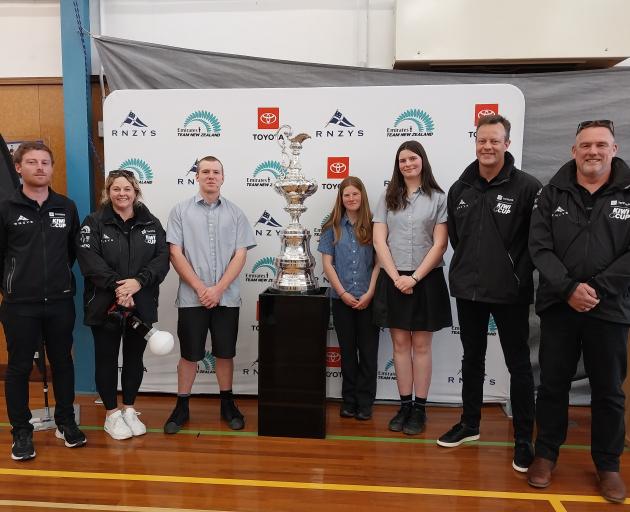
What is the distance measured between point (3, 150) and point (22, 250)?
38.4 inches

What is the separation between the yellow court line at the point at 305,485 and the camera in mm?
2246

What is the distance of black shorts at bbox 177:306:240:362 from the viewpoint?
2912 millimetres

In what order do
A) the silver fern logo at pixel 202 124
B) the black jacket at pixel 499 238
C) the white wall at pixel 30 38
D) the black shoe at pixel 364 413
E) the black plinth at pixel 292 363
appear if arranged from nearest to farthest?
the black jacket at pixel 499 238 → the black plinth at pixel 292 363 → the black shoe at pixel 364 413 → the silver fern logo at pixel 202 124 → the white wall at pixel 30 38

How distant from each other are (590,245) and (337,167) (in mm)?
1677

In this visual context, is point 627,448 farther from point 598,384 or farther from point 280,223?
point 280,223

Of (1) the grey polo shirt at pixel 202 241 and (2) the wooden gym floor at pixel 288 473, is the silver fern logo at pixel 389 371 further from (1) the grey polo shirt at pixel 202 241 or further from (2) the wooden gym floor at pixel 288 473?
(1) the grey polo shirt at pixel 202 241

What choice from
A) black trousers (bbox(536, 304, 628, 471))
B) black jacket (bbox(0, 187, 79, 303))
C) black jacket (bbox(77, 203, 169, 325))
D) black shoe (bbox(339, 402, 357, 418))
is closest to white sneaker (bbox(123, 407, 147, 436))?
black jacket (bbox(77, 203, 169, 325))

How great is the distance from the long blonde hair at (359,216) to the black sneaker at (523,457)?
4.40ft

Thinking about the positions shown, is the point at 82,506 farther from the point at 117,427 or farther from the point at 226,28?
the point at 226,28

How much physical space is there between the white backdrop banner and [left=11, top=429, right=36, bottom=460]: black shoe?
3.60 feet

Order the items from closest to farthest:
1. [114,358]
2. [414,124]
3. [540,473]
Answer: [540,473]
[114,358]
[414,124]

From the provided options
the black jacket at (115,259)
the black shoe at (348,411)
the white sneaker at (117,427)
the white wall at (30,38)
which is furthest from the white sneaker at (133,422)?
the white wall at (30,38)

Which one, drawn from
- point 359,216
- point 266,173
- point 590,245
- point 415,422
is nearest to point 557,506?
point 415,422

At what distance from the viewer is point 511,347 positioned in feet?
8.23
